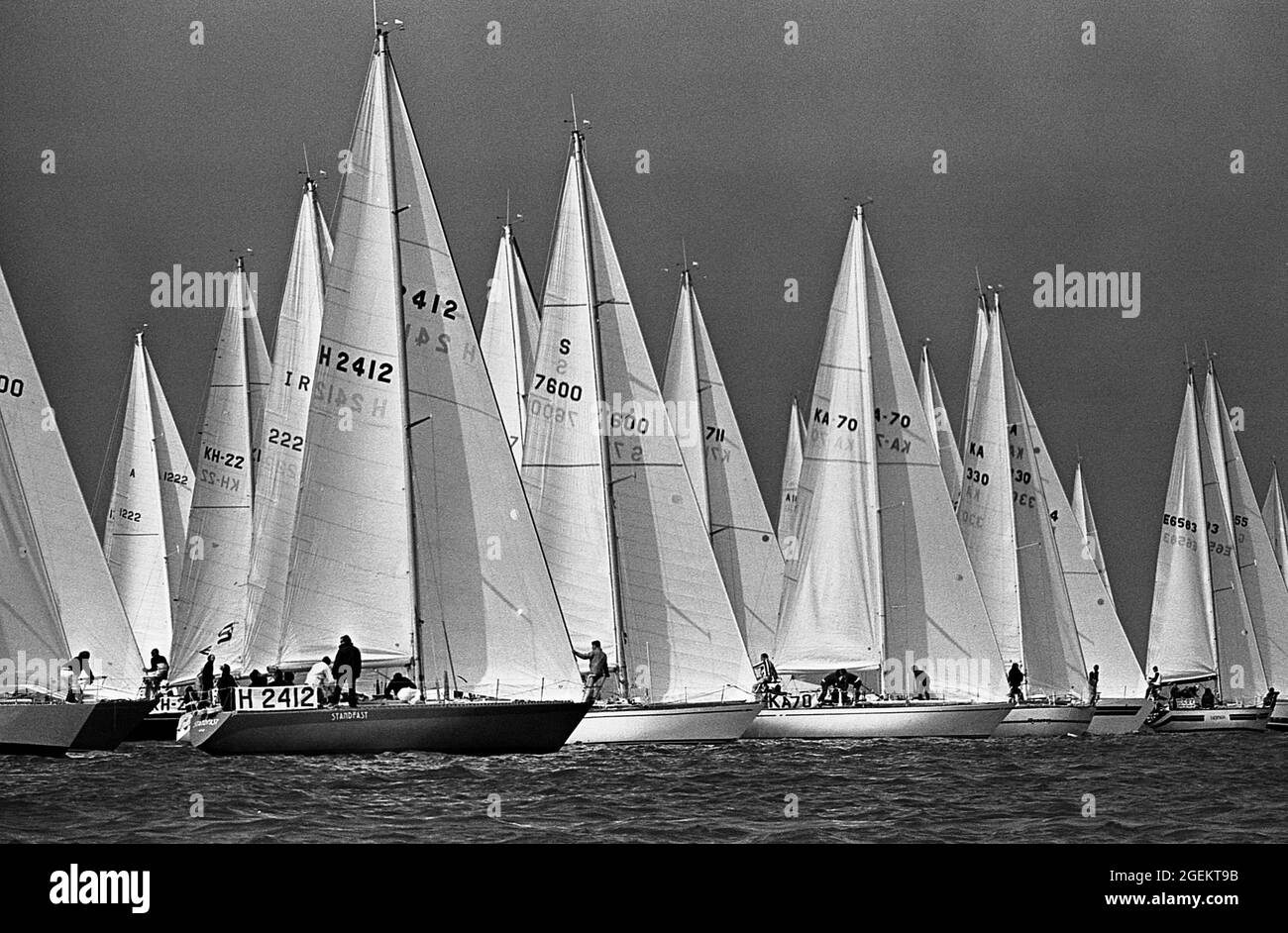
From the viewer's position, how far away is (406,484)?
28172 millimetres

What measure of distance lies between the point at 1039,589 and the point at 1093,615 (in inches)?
179

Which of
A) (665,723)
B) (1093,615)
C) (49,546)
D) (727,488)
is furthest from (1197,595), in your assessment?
(49,546)

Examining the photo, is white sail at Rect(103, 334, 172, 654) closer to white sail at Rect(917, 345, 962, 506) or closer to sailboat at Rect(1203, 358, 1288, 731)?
white sail at Rect(917, 345, 962, 506)

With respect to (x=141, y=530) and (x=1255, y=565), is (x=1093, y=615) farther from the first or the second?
(x=141, y=530)

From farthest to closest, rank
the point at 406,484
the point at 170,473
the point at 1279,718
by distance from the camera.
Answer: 1. the point at 1279,718
2. the point at 170,473
3. the point at 406,484

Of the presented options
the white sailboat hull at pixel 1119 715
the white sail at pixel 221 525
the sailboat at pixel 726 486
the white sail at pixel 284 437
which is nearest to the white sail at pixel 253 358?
the white sail at pixel 221 525

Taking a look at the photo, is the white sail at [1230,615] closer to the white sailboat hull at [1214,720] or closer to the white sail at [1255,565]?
the white sail at [1255,565]

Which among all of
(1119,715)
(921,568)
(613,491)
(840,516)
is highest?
(613,491)

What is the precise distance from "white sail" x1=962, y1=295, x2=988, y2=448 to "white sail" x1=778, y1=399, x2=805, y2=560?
3.77 m

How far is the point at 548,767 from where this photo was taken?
25.8 m

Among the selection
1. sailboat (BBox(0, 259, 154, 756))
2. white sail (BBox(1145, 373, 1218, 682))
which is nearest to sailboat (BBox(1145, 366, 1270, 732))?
white sail (BBox(1145, 373, 1218, 682))

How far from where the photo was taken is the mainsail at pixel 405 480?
27.9 metres
